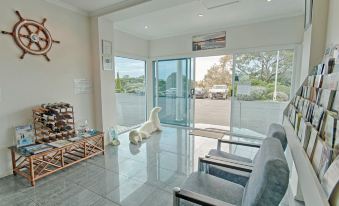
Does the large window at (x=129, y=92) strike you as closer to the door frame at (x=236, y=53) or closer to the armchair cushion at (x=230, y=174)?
the door frame at (x=236, y=53)

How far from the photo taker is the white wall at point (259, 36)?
3.39 m

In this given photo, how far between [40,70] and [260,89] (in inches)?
166

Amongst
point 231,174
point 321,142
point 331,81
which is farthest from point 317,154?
point 231,174

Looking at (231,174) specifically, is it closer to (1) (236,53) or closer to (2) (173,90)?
(1) (236,53)

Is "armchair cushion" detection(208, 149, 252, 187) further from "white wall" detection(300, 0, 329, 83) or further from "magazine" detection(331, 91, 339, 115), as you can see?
"white wall" detection(300, 0, 329, 83)

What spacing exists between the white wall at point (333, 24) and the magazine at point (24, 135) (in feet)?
12.1

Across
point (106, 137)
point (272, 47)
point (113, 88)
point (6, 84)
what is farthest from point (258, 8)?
point (6, 84)

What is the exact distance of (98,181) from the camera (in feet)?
7.62

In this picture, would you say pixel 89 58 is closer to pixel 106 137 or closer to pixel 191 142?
pixel 106 137

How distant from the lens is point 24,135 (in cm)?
251

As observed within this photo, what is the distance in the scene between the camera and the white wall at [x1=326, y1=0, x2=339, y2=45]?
139 centimetres

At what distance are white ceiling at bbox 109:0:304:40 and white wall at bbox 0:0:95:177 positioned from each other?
819 mm

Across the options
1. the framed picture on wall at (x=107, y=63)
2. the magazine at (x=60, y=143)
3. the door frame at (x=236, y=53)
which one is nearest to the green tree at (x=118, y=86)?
the framed picture on wall at (x=107, y=63)

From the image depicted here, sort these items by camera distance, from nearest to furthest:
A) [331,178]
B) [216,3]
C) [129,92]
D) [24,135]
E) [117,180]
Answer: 1. [331,178]
2. [117,180]
3. [24,135]
4. [216,3]
5. [129,92]
